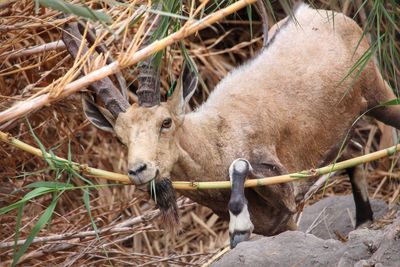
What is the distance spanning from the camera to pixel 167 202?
14.7 feet

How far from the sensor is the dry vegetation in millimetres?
4926

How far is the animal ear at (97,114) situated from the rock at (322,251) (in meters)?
0.99

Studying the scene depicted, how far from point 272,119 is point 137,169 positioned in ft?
3.70

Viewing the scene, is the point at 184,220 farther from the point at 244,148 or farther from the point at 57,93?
the point at 57,93

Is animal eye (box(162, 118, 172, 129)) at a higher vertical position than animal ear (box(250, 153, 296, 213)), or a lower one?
higher

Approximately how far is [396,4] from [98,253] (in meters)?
2.22

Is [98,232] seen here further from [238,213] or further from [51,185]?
[51,185]

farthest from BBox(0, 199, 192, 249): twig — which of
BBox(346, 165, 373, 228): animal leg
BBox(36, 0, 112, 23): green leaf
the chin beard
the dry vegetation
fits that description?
BBox(36, 0, 112, 23): green leaf

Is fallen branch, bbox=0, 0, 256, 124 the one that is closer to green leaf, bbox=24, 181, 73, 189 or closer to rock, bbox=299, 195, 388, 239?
green leaf, bbox=24, 181, 73, 189

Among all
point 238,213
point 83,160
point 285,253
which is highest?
point 285,253

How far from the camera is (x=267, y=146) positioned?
494cm

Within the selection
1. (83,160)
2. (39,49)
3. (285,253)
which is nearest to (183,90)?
(39,49)

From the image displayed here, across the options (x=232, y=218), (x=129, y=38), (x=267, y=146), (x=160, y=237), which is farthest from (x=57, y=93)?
(x=160, y=237)

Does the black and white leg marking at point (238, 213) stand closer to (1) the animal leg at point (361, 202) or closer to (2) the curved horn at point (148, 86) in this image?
(2) the curved horn at point (148, 86)
